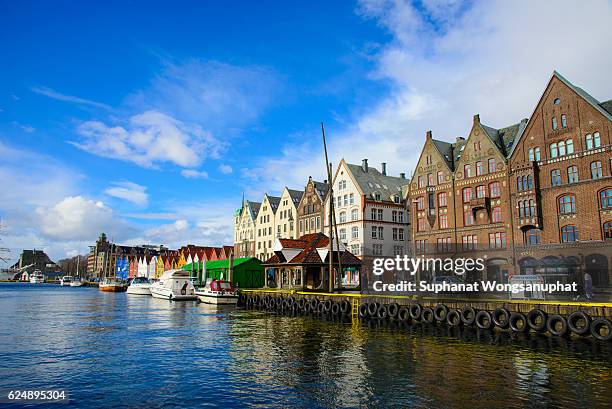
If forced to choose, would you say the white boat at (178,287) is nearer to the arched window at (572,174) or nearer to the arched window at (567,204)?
the arched window at (567,204)

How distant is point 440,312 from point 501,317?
5431 millimetres

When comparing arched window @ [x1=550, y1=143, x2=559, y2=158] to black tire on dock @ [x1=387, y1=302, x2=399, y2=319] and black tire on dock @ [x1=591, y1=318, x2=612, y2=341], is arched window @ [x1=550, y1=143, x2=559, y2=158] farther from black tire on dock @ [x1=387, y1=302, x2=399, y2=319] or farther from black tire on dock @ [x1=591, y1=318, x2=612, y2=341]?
black tire on dock @ [x1=591, y1=318, x2=612, y2=341]

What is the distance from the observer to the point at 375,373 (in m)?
20.3

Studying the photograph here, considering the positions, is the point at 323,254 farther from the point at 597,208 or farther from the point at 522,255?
the point at 597,208

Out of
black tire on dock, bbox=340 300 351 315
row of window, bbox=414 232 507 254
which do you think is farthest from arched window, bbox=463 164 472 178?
black tire on dock, bbox=340 300 351 315

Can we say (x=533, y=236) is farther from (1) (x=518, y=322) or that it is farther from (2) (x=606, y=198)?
(1) (x=518, y=322)

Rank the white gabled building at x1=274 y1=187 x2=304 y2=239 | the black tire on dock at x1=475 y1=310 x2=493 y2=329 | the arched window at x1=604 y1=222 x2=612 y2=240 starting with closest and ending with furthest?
1. the black tire on dock at x1=475 y1=310 x2=493 y2=329
2. the arched window at x1=604 y1=222 x2=612 y2=240
3. the white gabled building at x1=274 y1=187 x2=304 y2=239

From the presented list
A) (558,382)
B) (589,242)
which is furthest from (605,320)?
(589,242)

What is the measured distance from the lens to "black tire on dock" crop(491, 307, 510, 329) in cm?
3124

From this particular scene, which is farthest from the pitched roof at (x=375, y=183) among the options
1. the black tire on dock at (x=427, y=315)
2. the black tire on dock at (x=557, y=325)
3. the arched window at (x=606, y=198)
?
the black tire on dock at (x=557, y=325)

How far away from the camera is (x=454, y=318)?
113ft

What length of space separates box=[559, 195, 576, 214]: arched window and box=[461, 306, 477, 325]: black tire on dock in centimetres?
2402

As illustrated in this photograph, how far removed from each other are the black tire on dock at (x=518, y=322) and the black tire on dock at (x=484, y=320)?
1554 millimetres

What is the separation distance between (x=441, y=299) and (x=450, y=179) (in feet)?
103
